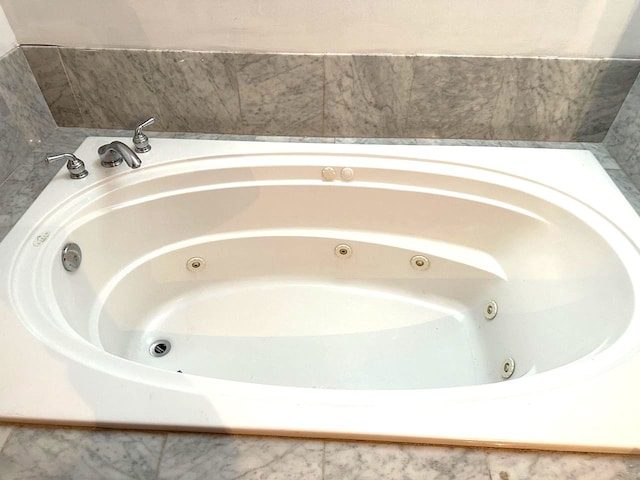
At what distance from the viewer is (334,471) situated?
0.70 m

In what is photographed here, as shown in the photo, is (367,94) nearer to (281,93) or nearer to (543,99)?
(281,93)

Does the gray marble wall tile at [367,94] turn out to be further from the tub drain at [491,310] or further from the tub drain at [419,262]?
the tub drain at [491,310]

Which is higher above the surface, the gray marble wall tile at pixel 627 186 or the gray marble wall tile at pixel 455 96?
the gray marble wall tile at pixel 455 96

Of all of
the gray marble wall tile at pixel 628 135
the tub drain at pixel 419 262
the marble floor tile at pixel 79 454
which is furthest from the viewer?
the tub drain at pixel 419 262

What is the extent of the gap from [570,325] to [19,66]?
1794mm

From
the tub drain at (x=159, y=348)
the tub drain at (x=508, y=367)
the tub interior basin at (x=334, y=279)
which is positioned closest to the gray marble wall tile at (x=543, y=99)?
the tub interior basin at (x=334, y=279)

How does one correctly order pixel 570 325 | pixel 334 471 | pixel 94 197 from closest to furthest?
pixel 334 471
pixel 570 325
pixel 94 197

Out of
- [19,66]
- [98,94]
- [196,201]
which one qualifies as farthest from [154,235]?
[19,66]

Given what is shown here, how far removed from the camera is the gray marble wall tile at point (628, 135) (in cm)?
130

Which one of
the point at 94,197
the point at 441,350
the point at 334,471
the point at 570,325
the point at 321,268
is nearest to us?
the point at 334,471

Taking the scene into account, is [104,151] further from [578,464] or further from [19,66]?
[578,464]

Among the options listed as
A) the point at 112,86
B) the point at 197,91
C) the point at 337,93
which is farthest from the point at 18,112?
the point at 337,93

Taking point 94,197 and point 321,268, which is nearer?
point 94,197

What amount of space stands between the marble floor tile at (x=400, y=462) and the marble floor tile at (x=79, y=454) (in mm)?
306
